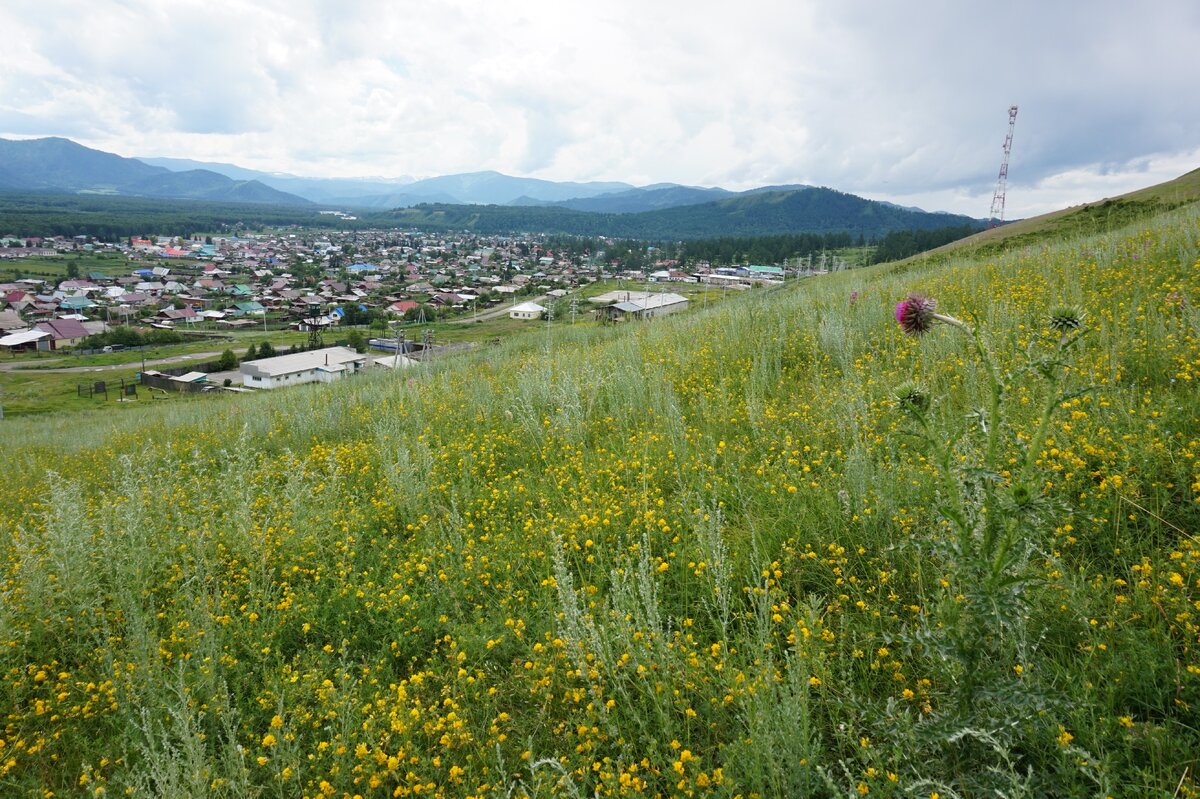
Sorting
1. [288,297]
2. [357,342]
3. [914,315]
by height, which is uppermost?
[914,315]

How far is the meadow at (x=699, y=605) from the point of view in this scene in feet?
7.09

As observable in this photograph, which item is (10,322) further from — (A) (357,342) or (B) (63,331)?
(A) (357,342)

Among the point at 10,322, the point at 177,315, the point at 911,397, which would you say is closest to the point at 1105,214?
the point at 911,397

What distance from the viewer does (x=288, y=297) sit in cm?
10156

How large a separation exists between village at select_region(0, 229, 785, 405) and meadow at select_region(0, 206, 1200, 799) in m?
8.04

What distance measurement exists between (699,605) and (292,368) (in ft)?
178

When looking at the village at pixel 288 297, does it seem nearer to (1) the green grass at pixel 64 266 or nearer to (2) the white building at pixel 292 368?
(2) the white building at pixel 292 368

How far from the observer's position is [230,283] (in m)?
116

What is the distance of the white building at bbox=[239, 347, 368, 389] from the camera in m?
47.4

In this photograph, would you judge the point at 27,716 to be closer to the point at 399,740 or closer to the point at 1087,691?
the point at 399,740

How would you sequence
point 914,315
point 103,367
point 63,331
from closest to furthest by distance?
point 914,315, point 103,367, point 63,331

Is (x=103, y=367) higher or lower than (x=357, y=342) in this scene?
lower

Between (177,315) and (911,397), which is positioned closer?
(911,397)

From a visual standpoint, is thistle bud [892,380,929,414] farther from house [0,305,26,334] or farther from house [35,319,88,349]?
house [0,305,26,334]
